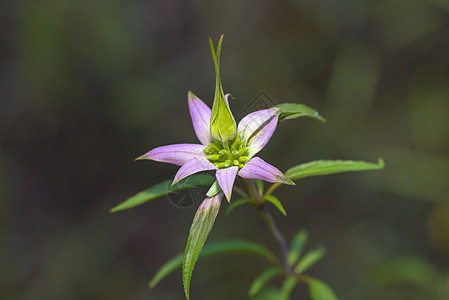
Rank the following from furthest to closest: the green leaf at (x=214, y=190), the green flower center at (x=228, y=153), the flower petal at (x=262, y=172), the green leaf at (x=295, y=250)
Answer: the green leaf at (x=295, y=250)
the green flower center at (x=228, y=153)
the green leaf at (x=214, y=190)
the flower petal at (x=262, y=172)

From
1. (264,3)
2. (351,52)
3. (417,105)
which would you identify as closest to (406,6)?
(351,52)

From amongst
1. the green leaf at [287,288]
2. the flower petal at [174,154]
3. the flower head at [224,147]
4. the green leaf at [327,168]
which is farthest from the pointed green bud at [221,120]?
the green leaf at [287,288]

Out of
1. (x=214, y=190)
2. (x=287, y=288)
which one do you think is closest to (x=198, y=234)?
(x=214, y=190)

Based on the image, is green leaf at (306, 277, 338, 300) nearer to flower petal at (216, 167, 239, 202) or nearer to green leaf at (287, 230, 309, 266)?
green leaf at (287, 230, 309, 266)

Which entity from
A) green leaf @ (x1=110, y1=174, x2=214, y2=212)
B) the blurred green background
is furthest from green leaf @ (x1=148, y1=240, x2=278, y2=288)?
the blurred green background

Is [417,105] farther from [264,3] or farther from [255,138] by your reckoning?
[255,138]

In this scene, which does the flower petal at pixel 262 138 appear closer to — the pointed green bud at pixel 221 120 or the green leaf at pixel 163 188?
the pointed green bud at pixel 221 120

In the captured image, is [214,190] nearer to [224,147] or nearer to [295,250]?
[224,147]
